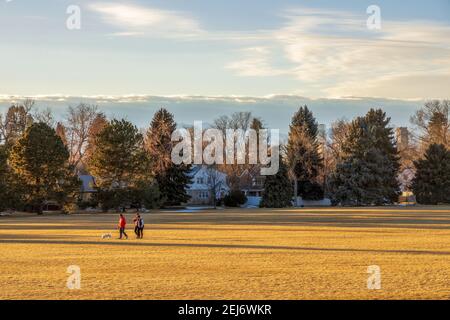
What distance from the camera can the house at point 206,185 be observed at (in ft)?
354

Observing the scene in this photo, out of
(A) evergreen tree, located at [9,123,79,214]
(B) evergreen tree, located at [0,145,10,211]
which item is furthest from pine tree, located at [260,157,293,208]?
(B) evergreen tree, located at [0,145,10,211]

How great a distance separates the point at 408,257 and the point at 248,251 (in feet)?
20.9

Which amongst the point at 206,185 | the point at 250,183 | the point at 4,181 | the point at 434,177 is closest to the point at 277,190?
the point at 434,177

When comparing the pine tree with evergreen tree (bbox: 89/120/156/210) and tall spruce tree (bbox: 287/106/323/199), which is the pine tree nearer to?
tall spruce tree (bbox: 287/106/323/199)

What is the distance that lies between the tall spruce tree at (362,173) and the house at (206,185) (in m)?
18.9

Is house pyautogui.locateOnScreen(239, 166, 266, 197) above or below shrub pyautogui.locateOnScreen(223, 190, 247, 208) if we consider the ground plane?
above

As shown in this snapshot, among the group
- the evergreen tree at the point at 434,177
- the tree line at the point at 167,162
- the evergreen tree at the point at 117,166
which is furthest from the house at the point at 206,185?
the evergreen tree at the point at 434,177

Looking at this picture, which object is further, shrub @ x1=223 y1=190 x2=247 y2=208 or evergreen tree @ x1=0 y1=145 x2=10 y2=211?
shrub @ x1=223 y1=190 x2=247 y2=208

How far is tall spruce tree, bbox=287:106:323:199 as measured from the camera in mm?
103875

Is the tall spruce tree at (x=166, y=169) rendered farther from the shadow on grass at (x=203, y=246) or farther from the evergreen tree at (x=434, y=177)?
the shadow on grass at (x=203, y=246)

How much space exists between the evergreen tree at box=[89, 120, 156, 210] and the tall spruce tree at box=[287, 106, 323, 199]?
1161 inches

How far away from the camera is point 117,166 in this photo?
80062 millimetres
